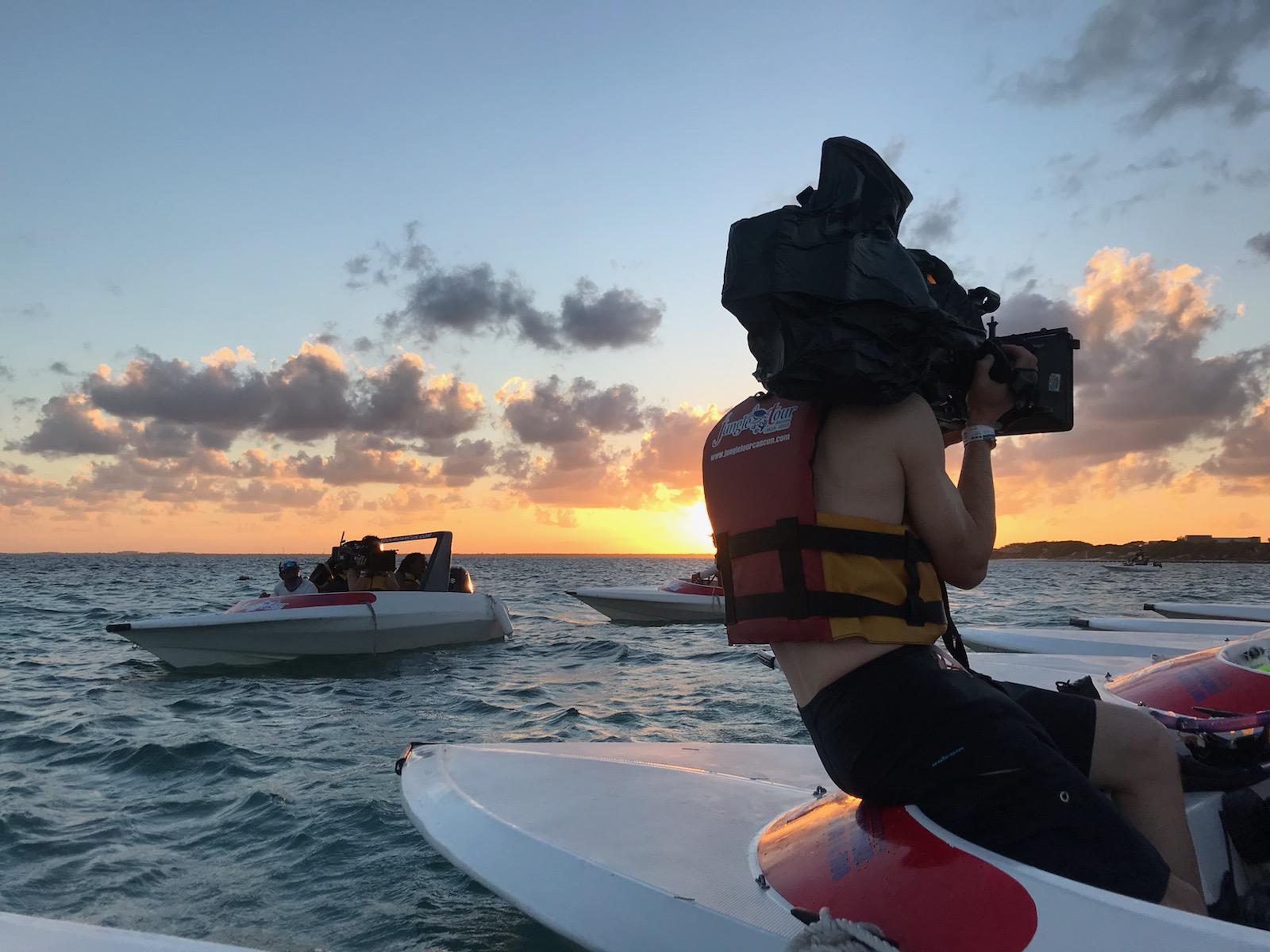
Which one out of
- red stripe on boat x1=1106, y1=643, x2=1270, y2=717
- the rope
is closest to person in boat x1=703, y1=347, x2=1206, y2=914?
the rope

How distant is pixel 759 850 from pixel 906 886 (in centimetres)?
96

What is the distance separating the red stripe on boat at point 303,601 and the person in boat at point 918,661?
1160cm

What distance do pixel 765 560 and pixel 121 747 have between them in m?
7.11

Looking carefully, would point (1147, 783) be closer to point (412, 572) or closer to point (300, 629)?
point (300, 629)

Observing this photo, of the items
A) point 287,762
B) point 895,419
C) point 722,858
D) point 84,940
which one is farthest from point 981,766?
point 287,762

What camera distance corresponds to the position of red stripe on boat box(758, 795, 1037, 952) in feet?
6.54

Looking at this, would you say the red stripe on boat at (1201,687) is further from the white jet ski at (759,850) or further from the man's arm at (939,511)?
the man's arm at (939,511)

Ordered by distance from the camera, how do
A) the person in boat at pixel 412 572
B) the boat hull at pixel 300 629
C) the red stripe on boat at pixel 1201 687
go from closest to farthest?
the red stripe on boat at pixel 1201 687 < the boat hull at pixel 300 629 < the person in boat at pixel 412 572

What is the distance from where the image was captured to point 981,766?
197 cm

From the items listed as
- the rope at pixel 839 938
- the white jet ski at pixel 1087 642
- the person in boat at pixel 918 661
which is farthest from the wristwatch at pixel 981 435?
the white jet ski at pixel 1087 642

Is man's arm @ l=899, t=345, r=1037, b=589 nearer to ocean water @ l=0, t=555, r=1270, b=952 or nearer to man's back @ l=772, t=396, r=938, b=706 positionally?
man's back @ l=772, t=396, r=938, b=706

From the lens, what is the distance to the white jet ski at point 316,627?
1195 centimetres

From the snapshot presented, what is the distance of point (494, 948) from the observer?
357 cm

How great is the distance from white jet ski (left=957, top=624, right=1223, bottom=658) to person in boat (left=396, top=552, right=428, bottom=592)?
29.1ft
